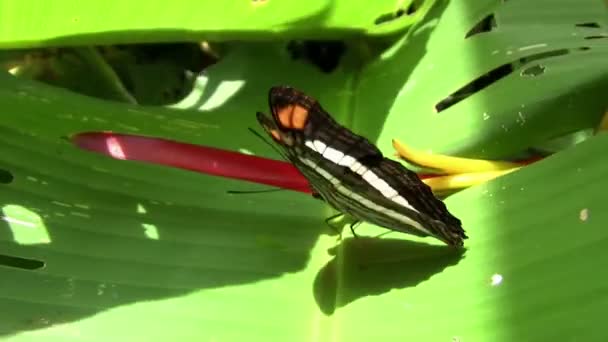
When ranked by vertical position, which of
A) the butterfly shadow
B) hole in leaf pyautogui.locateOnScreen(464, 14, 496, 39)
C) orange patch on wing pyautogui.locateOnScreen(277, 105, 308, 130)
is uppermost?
orange patch on wing pyautogui.locateOnScreen(277, 105, 308, 130)

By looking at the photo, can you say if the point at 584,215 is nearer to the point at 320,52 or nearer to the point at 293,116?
the point at 293,116

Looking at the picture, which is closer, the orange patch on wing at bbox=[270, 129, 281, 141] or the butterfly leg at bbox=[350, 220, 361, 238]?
the orange patch on wing at bbox=[270, 129, 281, 141]

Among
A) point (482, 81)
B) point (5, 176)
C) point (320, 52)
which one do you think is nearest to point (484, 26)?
point (482, 81)

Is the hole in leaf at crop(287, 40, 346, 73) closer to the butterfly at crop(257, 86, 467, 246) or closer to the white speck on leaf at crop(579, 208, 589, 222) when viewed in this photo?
the butterfly at crop(257, 86, 467, 246)

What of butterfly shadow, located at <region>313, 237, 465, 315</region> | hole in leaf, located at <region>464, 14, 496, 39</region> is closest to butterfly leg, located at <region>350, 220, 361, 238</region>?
butterfly shadow, located at <region>313, 237, 465, 315</region>

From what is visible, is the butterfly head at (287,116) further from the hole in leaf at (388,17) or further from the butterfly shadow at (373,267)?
the hole in leaf at (388,17)

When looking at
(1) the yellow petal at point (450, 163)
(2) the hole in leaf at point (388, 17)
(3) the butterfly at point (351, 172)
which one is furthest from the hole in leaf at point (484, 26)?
(3) the butterfly at point (351, 172)
